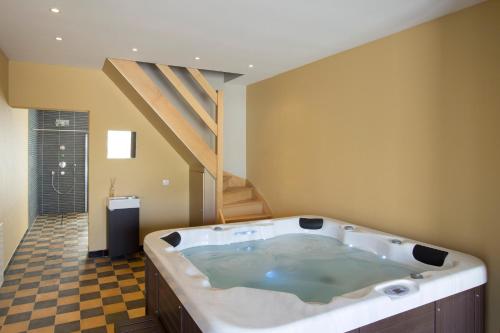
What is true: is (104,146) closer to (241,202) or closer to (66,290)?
(66,290)

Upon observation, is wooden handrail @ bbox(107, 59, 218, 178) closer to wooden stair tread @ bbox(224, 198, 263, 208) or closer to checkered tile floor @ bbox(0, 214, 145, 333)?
wooden stair tread @ bbox(224, 198, 263, 208)

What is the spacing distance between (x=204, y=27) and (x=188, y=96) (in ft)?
5.00

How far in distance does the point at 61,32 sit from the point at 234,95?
9.56 ft

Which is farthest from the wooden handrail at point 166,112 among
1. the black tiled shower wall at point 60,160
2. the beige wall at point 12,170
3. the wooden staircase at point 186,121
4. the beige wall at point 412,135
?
the black tiled shower wall at point 60,160

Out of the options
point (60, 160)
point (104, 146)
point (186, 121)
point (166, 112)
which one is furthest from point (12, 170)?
point (60, 160)

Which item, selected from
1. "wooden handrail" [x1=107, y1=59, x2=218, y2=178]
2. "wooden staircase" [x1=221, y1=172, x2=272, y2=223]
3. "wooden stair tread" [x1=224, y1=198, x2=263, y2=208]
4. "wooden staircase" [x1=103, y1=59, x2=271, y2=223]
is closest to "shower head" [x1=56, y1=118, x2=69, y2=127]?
"wooden staircase" [x1=103, y1=59, x2=271, y2=223]

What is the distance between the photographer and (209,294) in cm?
175

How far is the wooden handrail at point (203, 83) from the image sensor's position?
14.5ft

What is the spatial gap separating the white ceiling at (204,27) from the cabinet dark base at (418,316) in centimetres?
194

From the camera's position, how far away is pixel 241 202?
5.17m

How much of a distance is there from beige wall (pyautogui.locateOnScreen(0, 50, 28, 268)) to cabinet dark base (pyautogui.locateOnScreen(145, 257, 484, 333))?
2.54m

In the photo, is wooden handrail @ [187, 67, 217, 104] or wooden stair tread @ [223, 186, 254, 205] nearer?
wooden handrail @ [187, 67, 217, 104]

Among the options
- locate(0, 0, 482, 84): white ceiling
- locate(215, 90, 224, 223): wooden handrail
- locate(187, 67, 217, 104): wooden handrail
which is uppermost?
locate(0, 0, 482, 84): white ceiling

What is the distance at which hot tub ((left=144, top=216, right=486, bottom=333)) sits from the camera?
5.19 ft
